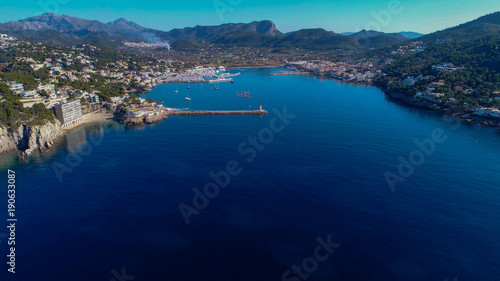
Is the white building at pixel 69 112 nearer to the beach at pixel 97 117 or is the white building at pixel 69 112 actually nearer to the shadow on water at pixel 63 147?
the beach at pixel 97 117

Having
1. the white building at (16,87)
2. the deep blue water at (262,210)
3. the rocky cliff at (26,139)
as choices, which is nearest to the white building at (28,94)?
the white building at (16,87)

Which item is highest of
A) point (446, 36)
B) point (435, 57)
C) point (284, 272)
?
point (446, 36)

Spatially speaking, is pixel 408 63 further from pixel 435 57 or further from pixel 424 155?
pixel 424 155

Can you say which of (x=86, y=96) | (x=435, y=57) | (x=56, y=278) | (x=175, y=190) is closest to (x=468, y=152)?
(x=175, y=190)
